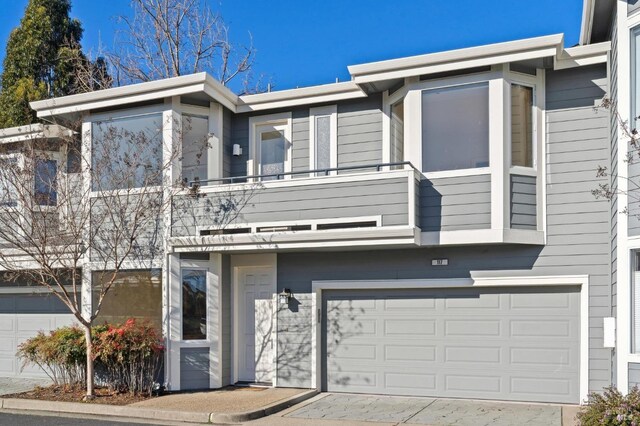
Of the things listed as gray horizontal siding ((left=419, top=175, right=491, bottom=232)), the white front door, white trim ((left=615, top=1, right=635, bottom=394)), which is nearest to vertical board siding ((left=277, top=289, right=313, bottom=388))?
the white front door

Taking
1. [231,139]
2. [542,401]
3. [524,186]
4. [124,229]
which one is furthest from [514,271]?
[124,229]

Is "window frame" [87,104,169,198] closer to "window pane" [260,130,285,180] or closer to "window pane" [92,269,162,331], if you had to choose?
"window pane" [92,269,162,331]

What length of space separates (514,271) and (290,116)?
16.4 ft

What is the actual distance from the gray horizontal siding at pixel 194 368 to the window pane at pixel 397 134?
4.85 metres

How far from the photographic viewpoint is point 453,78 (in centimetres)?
1017

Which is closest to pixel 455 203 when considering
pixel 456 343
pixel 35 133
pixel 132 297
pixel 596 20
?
pixel 456 343

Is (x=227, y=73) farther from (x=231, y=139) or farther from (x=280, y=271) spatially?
(x=280, y=271)

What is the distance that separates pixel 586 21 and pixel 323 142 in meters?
4.83

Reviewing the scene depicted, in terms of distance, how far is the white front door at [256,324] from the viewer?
462 inches

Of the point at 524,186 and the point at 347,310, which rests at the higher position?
the point at 524,186

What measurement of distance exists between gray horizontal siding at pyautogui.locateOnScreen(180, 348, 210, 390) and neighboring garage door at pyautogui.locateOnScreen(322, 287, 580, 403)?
215 cm

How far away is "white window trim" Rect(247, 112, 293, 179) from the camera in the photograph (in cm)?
1207

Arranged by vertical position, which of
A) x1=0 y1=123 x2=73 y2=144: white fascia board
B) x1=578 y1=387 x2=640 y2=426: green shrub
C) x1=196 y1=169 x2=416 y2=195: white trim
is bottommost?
x1=578 y1=387 x2=640 y2=426: green shrub

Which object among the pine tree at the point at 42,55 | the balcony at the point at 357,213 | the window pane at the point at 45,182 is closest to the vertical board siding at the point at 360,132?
the balcony at the point at 357,213
